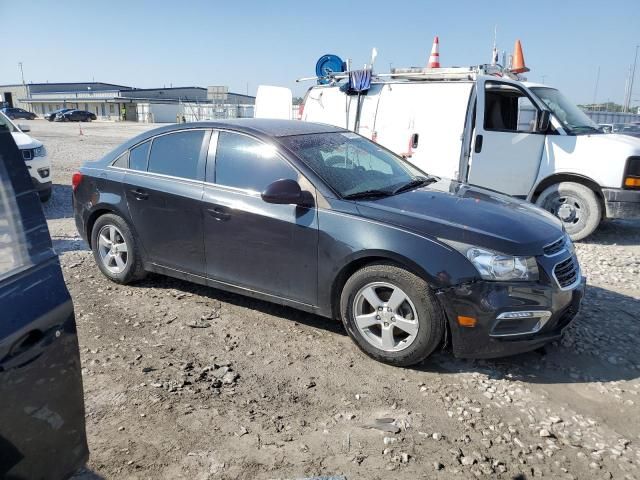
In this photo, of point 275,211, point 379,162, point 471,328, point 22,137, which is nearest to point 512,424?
point 471,328

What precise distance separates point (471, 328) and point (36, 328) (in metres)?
2.47

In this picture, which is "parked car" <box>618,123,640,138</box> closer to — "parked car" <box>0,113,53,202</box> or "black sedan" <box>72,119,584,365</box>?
"black sedan" <box>72,119,584,365</box>

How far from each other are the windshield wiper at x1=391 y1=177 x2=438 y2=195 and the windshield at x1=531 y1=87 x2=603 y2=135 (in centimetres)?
330

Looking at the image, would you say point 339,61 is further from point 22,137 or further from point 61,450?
point 61,450

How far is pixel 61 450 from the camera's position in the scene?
6.02ft

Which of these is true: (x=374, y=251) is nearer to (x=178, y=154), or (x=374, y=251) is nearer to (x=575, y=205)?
(x=178, y=154)

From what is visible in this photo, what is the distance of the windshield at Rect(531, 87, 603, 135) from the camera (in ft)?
22.5

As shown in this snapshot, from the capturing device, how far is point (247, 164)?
4.11m

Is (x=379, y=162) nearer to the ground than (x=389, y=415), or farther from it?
farther from it

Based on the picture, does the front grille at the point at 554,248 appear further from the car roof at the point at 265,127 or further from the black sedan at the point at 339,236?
the car roof at the point at 265,127

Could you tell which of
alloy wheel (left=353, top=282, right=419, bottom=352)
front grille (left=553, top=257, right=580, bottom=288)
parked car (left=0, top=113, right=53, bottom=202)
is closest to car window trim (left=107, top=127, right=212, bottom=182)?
alloy wheel (left=353, top=282, right=419, bottom=352)

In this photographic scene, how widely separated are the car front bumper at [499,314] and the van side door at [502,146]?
12.7 feet

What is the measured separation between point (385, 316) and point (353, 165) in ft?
4.59

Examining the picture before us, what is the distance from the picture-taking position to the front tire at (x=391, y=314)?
3.29 m
